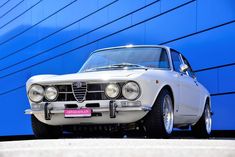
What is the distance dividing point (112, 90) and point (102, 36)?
400 inches

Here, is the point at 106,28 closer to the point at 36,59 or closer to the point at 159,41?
the point at 159,41

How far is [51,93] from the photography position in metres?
5.71

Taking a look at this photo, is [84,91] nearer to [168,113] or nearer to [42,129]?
[42,129]

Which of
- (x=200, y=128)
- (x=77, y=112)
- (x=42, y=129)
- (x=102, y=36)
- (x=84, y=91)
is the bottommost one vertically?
(x=200, y=128)

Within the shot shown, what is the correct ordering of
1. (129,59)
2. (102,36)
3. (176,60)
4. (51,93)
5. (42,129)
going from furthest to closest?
(102,36), (176,60), (129,59), (42,129), (51,93)

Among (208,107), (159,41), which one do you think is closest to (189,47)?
(159,41)

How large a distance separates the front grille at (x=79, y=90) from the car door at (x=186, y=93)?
1.49 metres

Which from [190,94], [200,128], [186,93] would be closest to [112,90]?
[186,93]

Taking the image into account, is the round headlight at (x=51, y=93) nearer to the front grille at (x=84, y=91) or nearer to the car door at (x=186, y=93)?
the front grille at (x=84, y=91)

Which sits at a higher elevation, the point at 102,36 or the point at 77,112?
A: the point at 102,36

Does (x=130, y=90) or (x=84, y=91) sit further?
(x=84, y=91)

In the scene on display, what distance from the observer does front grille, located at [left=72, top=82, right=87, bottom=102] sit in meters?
5.57

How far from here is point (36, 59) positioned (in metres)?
20.5

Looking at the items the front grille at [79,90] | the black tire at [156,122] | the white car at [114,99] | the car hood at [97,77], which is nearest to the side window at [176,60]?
the white car at [114,99]
